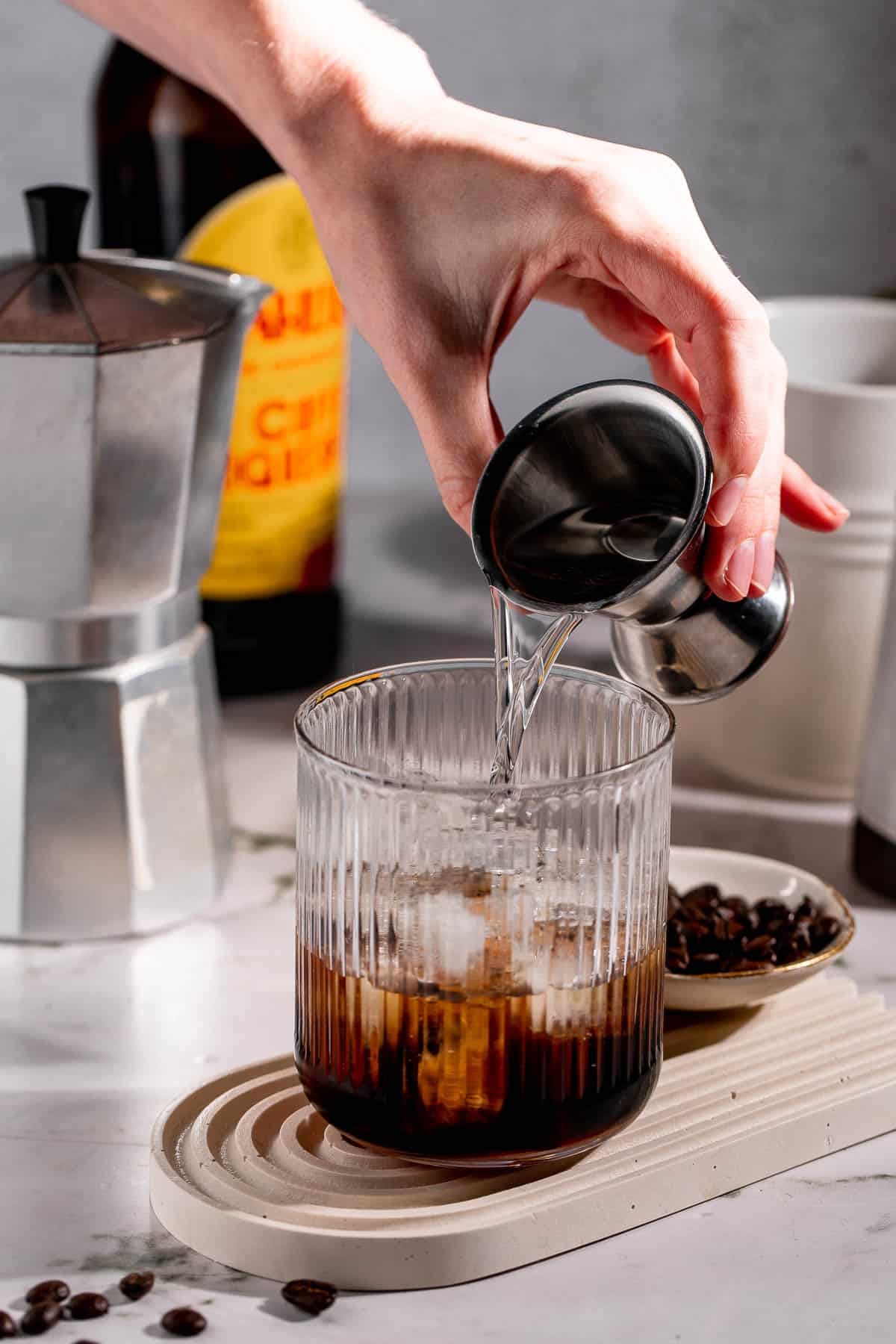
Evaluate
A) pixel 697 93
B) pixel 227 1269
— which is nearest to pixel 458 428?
pixel 227 1269

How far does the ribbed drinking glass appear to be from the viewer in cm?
47

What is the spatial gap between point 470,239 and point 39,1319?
35cm

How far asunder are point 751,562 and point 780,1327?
0.23 metres

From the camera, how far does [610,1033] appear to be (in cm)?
49

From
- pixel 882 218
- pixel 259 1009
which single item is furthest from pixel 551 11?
pixel 259 1009

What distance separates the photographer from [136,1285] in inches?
18.4

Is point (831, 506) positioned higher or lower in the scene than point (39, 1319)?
higher

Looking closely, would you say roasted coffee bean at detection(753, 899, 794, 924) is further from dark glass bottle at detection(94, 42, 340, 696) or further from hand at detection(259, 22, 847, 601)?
dark glass bottle at detection(94, 42, 340, 696)

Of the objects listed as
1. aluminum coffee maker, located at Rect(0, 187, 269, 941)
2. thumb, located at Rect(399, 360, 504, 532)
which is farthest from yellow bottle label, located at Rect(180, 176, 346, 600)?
thumb, located at Rect(399, 360, 504, 532)

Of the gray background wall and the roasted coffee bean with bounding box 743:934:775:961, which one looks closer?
the roasted coffee bean with bounding box 743:934:775:961

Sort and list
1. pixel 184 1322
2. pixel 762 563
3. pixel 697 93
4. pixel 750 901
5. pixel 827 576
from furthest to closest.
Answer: pixel 697 93 < pixel 827 576 < pixel 750 901 < pixel 762 563 < pixel 184 1322

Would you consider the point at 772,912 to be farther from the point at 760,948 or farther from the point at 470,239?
the point at 470,239

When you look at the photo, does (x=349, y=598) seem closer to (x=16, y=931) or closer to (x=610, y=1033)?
(x=16, y=931)

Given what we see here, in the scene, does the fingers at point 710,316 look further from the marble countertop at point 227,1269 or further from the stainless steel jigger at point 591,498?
the marble countertop at point 227,1269
